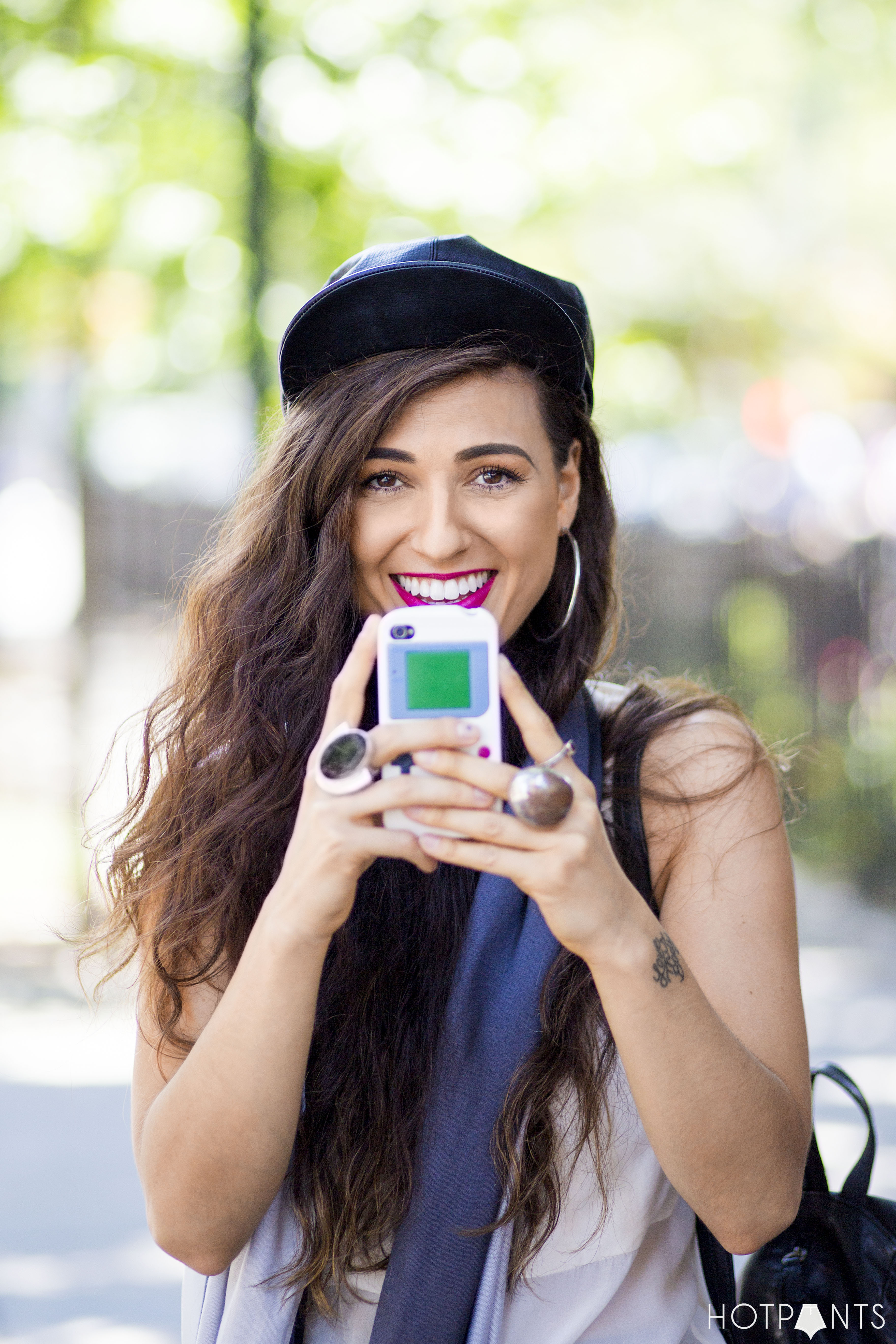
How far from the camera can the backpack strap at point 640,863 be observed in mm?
2043

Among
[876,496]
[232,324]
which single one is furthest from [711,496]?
[232,324]

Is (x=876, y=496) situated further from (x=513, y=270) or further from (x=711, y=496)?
(x=513, y=270)

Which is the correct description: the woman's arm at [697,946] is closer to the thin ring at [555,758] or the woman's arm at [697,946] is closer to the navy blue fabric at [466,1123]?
the thin ring at [555,758]

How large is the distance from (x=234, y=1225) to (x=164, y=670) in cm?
106

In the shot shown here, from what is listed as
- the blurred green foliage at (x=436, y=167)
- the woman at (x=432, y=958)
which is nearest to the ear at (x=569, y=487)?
the woman at (x=432, y=958)

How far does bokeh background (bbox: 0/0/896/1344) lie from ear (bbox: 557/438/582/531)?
452 mm

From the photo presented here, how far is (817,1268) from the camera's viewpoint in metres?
2.04

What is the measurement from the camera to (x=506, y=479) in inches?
82.8

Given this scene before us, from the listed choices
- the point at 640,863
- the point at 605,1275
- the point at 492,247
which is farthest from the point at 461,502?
the point at 492,247

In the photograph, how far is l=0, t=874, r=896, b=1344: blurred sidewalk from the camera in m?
3.59

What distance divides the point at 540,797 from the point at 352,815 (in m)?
A: 0.23

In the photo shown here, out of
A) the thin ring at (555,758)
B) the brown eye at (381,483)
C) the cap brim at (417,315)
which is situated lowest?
the thin ring at (555,758)

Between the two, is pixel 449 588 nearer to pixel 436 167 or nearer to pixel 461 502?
pixel 461 502

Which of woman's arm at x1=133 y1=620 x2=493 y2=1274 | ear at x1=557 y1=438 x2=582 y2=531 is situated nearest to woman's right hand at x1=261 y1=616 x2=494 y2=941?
woman's arm at x1=133 y1=620 x2=493 y2=1274
